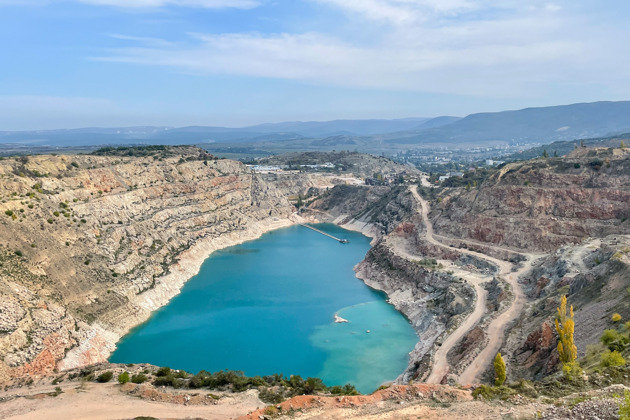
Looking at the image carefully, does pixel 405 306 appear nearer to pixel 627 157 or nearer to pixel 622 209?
pixel 622 209

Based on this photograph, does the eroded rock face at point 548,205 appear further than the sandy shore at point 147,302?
Yes

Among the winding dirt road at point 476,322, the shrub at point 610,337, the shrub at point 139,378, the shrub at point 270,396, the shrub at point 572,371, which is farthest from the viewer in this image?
the winding dirt road at point 476,322

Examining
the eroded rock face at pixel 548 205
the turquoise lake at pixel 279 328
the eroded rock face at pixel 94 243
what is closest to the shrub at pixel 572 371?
the turquoise lake at pixel 279 328

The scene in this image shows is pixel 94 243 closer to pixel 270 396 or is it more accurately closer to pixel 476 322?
pixel 270 396

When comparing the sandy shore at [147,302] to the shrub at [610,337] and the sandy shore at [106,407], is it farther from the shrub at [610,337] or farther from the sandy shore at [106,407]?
the shrub at [610,337]

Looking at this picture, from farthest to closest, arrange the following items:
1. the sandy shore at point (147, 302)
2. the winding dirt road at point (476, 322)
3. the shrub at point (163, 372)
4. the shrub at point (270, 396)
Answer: the sandy shore at point (147, 302), the winding dirt road at point (476, 322), the shrub at point (163, 372), the shrub at point (270, 396)

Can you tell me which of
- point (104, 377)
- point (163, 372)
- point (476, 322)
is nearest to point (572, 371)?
point (476, 322)

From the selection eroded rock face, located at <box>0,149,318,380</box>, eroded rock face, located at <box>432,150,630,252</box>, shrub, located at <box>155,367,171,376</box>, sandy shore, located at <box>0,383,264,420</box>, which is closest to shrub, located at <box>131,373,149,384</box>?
shrub, located at <box>155,367,171,376</box>
